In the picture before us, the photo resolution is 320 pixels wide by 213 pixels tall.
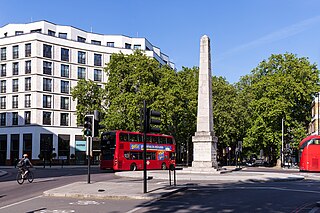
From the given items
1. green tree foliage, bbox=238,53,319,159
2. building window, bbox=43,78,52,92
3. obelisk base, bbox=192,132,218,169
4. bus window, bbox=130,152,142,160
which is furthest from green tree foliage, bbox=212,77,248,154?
building window, bbox=43,78,52,92

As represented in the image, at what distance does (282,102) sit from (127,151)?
25.3 meters

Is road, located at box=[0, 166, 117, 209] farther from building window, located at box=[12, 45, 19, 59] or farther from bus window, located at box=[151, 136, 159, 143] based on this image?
building window, located at box=[12, 45, 19, 59]

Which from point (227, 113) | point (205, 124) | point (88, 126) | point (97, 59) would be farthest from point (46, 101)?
point (88, 126)

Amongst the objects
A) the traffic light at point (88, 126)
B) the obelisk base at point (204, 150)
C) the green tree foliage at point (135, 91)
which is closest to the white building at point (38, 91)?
the green tree foliage at point (135, 91)

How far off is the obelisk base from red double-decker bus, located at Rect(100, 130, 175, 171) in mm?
3406

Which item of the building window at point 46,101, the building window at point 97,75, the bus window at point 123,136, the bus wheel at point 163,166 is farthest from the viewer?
the building window at point 97,75

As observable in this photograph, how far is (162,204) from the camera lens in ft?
41.3

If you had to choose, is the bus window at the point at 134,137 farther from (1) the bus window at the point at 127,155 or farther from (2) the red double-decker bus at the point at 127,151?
(1) the bus window at the point at 127,155

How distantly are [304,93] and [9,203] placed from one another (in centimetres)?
4663

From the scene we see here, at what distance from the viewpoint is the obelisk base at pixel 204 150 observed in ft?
95.6

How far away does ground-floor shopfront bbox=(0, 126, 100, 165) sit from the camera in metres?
63.1

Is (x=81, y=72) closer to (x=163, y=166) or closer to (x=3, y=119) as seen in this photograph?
(x=3, y=119)

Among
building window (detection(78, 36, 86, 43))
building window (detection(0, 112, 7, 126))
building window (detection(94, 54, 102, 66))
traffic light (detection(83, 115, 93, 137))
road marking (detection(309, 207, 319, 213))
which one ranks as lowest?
Result: road marking (detection(309, 207, 319, 213))

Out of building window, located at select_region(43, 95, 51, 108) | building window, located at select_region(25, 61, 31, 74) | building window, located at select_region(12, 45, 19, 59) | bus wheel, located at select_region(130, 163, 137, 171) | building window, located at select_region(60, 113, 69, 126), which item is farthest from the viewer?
building window, located at select_region(60, 113, 69, 126)
